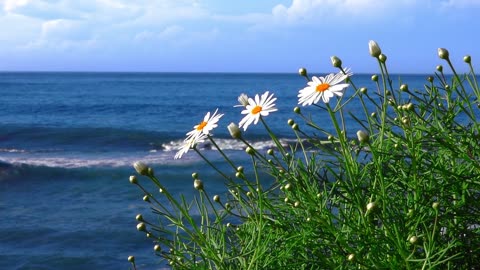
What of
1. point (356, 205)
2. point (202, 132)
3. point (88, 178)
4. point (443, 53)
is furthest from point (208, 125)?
point (88, 178)

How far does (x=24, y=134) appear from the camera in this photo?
73.0 ft

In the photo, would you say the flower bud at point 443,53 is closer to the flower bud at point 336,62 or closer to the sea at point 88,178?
the flower bud at point 336,62

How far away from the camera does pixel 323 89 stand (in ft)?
5.30

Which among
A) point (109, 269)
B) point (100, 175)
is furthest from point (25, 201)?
point (109, 269)

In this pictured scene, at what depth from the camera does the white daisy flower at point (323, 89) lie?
1.56 m

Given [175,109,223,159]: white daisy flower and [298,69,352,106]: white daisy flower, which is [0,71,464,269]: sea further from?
[175,109,223,159]: white daisy flower

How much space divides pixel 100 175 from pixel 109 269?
20.5 ft

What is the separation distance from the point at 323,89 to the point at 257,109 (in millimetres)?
167

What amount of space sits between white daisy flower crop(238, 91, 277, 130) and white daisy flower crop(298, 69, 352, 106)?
77mm

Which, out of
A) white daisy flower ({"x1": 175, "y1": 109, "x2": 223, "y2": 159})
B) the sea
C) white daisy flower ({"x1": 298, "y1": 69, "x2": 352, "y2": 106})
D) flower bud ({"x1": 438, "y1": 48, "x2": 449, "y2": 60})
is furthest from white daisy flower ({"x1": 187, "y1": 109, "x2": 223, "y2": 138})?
the sea

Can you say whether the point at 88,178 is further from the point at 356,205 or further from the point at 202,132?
the point at 356,205

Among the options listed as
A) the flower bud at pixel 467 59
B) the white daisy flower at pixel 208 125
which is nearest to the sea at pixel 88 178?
the flower bud at pixel 467 59

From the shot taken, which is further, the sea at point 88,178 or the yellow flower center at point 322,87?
the sea at point 88,178

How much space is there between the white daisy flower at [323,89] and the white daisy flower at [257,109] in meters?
0.08
